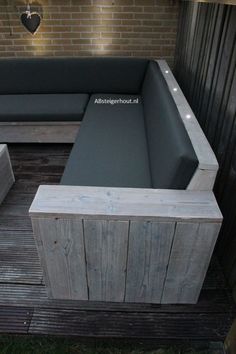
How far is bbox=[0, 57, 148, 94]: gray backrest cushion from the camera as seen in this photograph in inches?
121

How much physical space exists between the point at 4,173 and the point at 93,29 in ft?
6.37

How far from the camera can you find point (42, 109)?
281 centimetres

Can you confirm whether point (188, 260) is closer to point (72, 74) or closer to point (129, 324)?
point (129, 324)

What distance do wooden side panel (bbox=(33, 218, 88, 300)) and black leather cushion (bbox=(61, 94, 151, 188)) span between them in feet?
1.69

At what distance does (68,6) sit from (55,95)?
957 millimetres

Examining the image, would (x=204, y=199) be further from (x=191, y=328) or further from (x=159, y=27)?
(x=159, y=27)

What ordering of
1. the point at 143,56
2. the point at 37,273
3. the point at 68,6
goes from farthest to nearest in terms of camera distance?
the point at 143,56 < the point at 68,6 < the point at 37,273

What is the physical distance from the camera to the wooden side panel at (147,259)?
123 centimetres

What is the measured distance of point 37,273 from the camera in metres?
1.74

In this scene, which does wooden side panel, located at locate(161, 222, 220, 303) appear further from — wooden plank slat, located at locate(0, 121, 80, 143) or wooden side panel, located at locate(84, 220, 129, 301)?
wooden plank slat, located at locate(0, 121, 80, 143)

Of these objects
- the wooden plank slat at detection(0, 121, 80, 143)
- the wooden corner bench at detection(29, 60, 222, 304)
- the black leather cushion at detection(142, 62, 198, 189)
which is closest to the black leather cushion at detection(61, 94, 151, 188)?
the black leather cushion at detection(142, 62, 198, 189)

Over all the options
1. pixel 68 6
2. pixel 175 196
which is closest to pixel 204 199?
pixel 175 196

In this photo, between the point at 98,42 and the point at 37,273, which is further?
the point at 98,42

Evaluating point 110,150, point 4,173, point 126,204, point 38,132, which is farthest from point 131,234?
point 38,132
